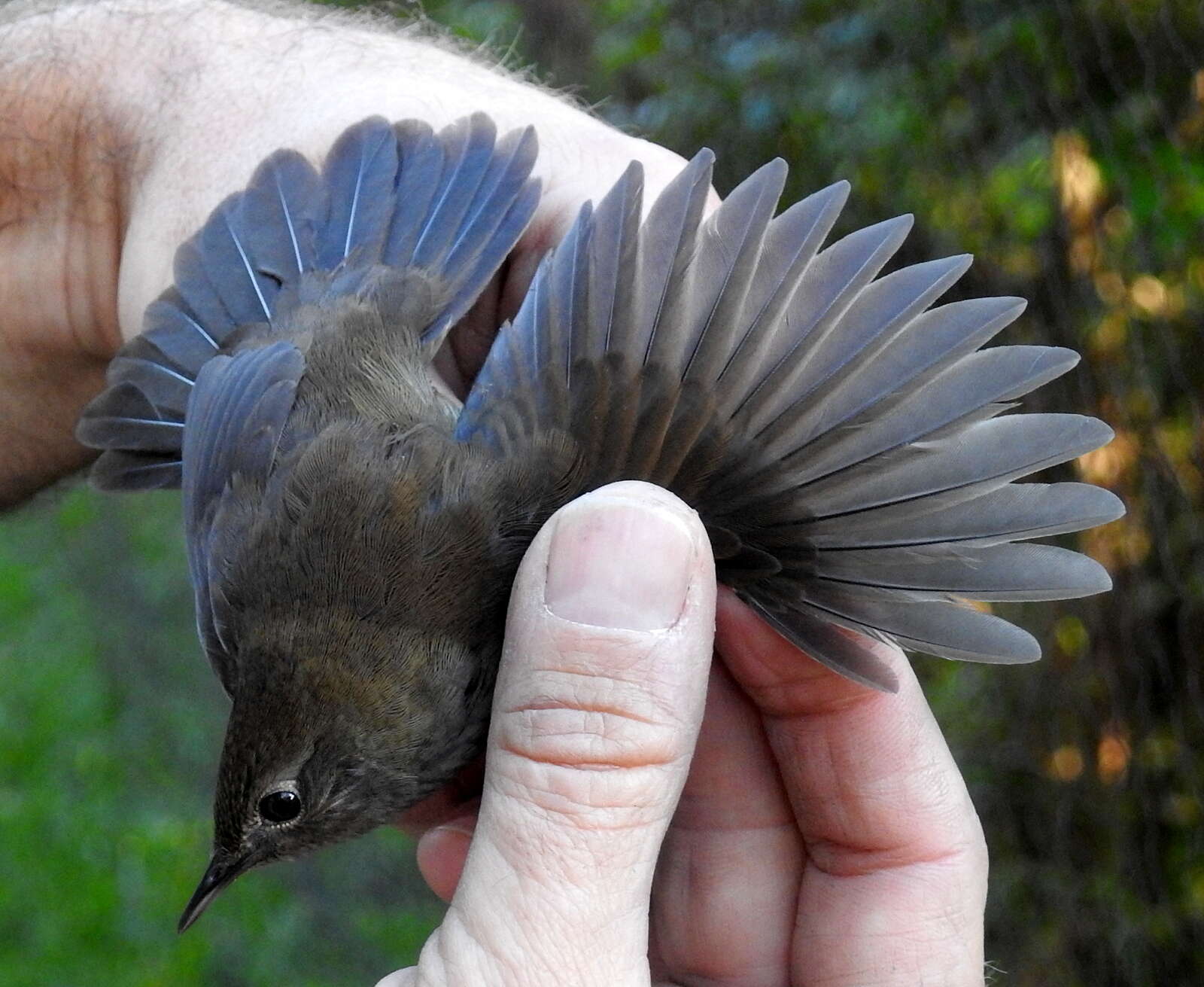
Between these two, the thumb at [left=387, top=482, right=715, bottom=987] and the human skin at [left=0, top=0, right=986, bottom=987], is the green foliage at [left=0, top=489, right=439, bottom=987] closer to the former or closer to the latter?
the human skin at [left=0, top=0, right=986, bottom=987]

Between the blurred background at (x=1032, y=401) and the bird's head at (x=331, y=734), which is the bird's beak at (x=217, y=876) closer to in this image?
the bird's head at (x=331, y=734)

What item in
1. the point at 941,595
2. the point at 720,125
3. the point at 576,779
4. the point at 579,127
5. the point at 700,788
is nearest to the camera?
the point at 576,779

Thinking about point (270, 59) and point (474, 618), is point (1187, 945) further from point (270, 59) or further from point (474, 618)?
point (270, 59)

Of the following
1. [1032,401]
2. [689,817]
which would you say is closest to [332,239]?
[689,817]

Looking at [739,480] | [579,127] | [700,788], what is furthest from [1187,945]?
[579,127]

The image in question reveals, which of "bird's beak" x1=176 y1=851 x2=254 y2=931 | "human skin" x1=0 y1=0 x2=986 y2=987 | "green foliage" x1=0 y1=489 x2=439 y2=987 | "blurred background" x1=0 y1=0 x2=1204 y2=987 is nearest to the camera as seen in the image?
"human skin" x1=0 y1=0 x2=986 y2=987

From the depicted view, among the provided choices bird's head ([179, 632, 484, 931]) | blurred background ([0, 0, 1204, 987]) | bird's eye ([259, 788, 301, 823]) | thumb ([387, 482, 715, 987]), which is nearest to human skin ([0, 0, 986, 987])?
thumb ([387, 482, 715, 987])
